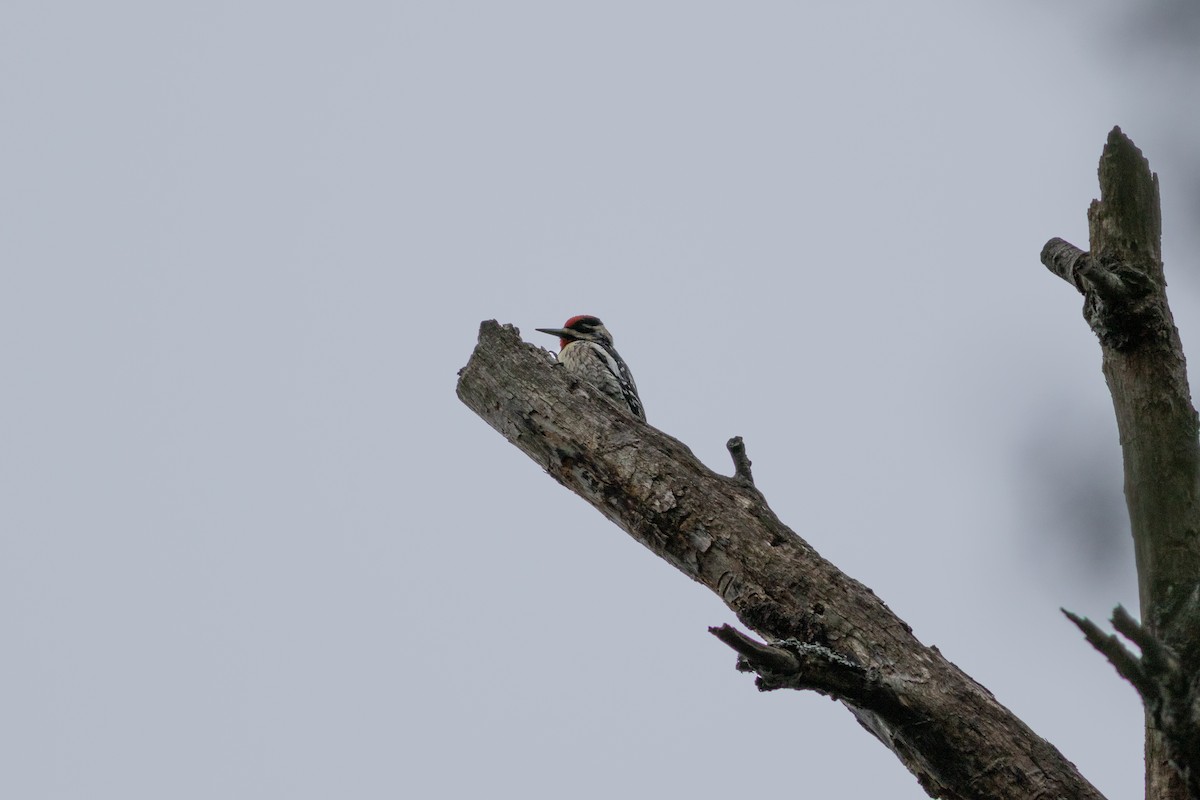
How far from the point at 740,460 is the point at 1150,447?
43.6 inches

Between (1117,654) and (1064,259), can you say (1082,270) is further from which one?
(1117,654)

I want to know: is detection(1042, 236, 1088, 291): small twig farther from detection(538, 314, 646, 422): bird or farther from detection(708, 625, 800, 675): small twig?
detection(538, 314, 646, 422): bird

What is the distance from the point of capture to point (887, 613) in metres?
2.98

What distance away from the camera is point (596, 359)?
24.2 feet

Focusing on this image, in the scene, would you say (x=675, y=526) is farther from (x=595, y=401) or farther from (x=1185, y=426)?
(x=1185, y=426)

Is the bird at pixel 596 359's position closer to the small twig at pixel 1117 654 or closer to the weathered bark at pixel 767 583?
the weathered bark at pixel 767 583

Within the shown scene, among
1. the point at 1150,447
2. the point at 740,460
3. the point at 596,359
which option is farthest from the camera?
the point at 596,359

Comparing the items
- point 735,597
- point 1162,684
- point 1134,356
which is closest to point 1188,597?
point 1162,684

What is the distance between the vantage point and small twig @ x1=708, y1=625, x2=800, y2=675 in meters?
2.31

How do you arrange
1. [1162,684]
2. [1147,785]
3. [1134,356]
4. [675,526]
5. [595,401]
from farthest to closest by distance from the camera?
[595,401] → [675,526] → [1134,356] → [1147,785] → [1162,684]

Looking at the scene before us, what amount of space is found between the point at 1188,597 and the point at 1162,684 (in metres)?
0.28

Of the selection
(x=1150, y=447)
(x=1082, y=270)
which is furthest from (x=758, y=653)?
(x=1082, y=270)

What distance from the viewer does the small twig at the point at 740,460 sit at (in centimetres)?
331

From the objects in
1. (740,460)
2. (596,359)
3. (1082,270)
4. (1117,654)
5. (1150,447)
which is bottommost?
(1117,654)
